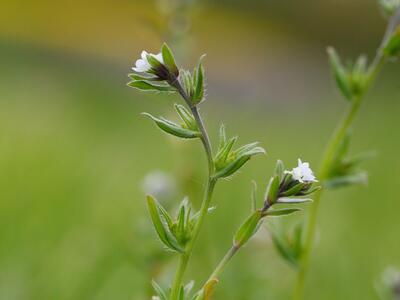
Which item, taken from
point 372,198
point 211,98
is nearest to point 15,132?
point 372,198

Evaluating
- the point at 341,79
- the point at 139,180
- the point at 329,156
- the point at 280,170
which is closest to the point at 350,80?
the point at 341,79

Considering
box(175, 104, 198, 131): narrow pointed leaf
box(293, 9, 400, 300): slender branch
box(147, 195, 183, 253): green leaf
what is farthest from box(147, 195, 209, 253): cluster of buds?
box(293, 9, 400, 300): slender branch

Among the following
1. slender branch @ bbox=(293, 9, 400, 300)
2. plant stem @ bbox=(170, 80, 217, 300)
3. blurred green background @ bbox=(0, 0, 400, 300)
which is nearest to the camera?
plant stem @ bbox=(170, 80, 217, 300)

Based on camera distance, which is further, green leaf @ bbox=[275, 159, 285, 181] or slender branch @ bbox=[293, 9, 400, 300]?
slender branch @ bbox=[293, 9, 400, 300]

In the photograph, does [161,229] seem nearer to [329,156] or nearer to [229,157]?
[229,157]

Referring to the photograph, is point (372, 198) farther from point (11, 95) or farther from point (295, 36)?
point (295, 36)

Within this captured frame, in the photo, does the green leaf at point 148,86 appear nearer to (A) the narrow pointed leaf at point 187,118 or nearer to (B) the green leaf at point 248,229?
(A) the narrow pointed leaf at point 187,118

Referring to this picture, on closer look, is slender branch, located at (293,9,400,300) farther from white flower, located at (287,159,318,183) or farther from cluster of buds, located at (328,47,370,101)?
white flower, located at (287,159,318,183)
